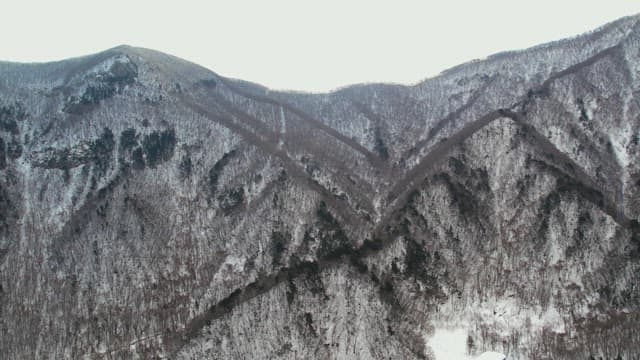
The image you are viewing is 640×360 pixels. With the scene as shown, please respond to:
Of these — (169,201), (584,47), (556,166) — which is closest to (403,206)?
(556,166)

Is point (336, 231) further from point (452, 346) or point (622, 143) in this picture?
point (622, 143)

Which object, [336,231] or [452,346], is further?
[336,231]

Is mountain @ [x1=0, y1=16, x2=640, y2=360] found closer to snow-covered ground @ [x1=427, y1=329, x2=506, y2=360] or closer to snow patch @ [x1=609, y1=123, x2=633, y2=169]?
snow patch @ [x1=609, y1=123, x2=633, y2=169]

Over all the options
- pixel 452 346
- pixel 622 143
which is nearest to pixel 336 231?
pixel 452 346

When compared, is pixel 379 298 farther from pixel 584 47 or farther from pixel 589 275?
pixel 584 47

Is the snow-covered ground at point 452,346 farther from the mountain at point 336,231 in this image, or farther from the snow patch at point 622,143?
the snow patch at point 622,143

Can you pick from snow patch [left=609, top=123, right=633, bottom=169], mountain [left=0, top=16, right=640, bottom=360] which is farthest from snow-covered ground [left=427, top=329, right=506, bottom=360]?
snow patch [left=609, top=123, right=633, bottom=169]
